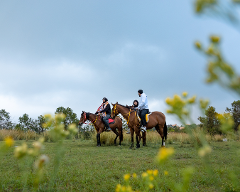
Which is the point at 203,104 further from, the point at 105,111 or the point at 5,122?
the point at 5,122

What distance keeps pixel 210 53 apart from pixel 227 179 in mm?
3631

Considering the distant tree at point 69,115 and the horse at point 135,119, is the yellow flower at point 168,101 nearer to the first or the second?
the horse at point 135,119

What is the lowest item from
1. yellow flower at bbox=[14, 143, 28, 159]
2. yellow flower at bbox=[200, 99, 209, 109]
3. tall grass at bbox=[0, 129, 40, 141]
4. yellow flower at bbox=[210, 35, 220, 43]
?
tall grass at bbox=[0, 129, 40, 141]

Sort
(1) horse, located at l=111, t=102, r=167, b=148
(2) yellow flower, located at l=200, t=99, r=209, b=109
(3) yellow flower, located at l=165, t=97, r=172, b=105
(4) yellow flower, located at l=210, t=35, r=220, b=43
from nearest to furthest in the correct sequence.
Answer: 1. (4) yellow flower, located at l=210, t=35, r=220, b=43
2. (3) yellow flower, located at l=165, t=97, r=172, b=105
3. (2) yellow flower, located at l=200, t=99, r=209, b=109
4. (1) horse, located at l=111, t=102, r=167, b=148

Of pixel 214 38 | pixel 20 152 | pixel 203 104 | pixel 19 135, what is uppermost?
pixel 214 38

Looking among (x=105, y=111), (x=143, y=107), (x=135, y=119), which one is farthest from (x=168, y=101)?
(x=105, y=111)

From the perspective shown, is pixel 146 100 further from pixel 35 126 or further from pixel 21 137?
pixel 35 126

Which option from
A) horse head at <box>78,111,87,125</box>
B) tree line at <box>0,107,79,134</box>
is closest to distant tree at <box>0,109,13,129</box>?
tree line at <box>0,107,79,134</box>

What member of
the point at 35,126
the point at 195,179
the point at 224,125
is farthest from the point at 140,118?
the point at 35,126

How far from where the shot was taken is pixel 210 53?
2.84 ft

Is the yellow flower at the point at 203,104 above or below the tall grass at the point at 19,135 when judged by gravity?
above

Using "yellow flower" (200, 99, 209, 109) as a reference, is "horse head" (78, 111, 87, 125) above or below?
above

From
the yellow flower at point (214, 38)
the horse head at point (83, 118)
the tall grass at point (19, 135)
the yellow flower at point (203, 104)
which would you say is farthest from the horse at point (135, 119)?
the yellow flower at point (214, 38)

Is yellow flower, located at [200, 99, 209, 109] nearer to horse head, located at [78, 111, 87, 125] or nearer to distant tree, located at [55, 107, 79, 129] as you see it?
horse head, located at [78, 111, 87, 125]
